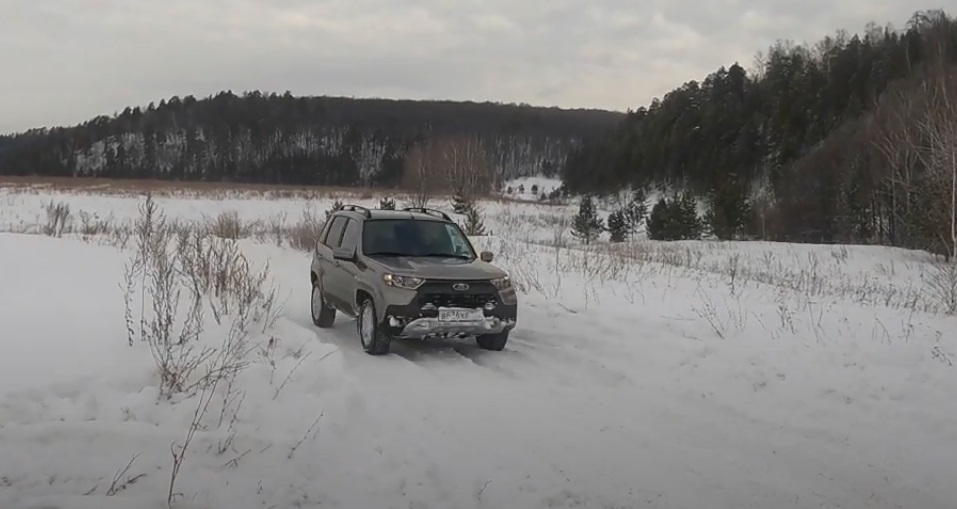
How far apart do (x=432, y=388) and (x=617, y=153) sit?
83.1 m

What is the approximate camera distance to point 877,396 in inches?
272

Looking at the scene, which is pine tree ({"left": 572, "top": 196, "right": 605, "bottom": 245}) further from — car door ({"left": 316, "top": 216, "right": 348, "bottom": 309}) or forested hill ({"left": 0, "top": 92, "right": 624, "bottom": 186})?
forested hill ({"left": 0, "top": 92, "right": 624, "bottom": 186})

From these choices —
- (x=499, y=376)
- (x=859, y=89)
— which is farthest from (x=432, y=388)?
(x=859, y=89)

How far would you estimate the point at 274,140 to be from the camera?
12050 centimetres

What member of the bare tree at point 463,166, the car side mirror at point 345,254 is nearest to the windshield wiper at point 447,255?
the car side mirror at point 345,254

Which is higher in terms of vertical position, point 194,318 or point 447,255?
point 447,255

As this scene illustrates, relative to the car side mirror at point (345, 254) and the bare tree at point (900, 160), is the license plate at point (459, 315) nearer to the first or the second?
the car side mirror at point (345, 254)

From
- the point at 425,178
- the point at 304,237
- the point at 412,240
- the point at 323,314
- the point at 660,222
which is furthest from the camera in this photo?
the point at 660,222

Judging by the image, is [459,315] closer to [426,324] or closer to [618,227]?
[426,324]

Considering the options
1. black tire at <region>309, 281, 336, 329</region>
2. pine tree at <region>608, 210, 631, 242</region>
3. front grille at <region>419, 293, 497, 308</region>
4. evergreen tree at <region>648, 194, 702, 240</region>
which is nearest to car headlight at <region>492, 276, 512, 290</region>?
front grille at <region>419, 293, 497, 308</region>

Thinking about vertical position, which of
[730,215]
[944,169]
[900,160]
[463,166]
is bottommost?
[730,215]

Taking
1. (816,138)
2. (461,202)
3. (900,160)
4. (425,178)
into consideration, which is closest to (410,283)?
(461,202)

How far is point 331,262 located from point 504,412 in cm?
450

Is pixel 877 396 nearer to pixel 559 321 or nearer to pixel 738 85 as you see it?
pixel 559 321
